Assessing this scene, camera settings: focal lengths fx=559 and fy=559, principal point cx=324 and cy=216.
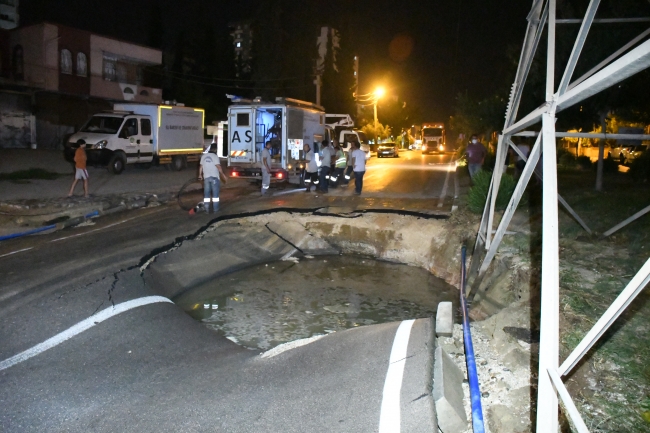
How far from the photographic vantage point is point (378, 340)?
18.6ft

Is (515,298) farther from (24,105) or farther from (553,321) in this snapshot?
(24,105)

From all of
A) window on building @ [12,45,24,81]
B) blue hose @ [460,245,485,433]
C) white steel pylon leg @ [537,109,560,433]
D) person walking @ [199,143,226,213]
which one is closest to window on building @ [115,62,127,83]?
window on building @ [12,45,24,81]

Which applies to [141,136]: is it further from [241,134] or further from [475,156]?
[475,156]

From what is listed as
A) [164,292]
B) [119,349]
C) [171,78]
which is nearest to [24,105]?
[171,78]

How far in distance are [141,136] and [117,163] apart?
188cm

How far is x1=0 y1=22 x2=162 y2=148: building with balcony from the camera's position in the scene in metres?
29.4

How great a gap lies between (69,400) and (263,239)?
7292 mm

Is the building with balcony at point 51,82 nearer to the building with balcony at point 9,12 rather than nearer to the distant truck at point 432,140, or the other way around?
the building with balcony at point 9,12

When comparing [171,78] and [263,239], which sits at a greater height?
[171,78]

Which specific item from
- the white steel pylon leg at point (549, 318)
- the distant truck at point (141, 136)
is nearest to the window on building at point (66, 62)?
the distant truck at point (141, 136)

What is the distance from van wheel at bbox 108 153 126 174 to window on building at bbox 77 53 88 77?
1311 cm

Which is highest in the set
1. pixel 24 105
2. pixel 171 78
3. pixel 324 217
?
pixel 171 78

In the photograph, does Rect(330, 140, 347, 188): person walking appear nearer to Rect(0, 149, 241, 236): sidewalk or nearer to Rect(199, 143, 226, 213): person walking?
Rect(0, 149, 241, 236): sidewalk

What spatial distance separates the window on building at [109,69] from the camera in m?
34.3
